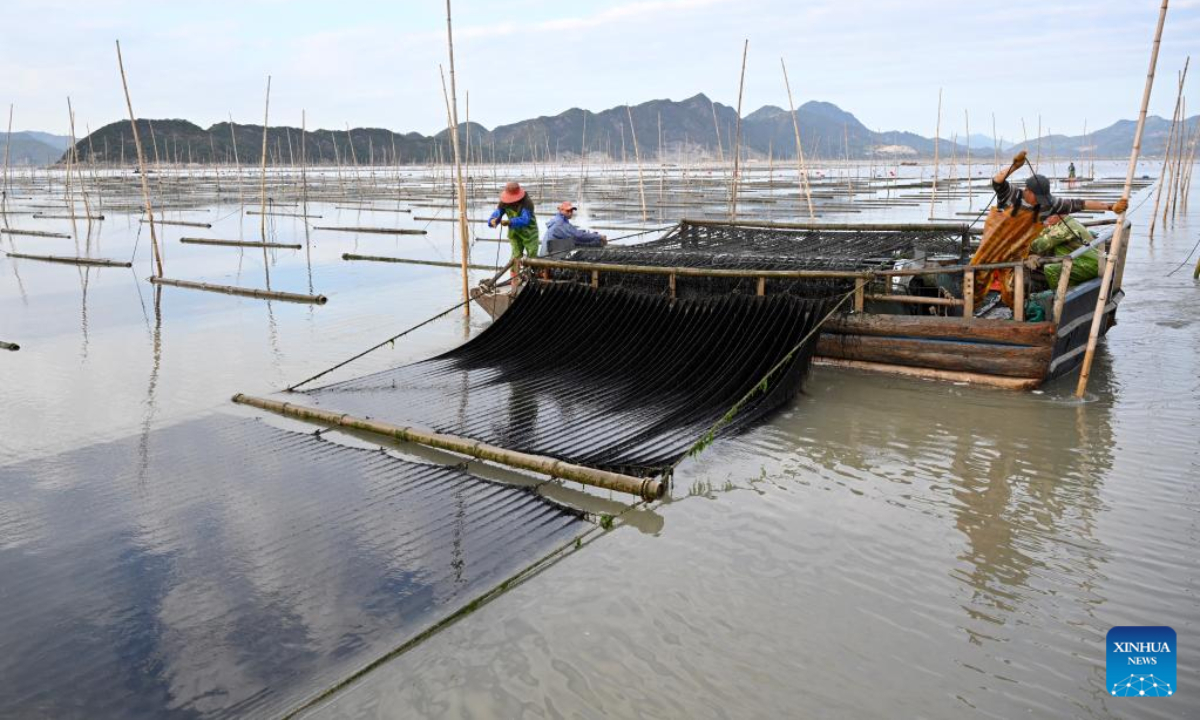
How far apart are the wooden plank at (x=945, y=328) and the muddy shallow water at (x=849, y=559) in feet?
1.64

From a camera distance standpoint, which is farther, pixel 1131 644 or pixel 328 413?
pixel 328 413

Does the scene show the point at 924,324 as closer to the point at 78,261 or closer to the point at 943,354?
the point at 943,354

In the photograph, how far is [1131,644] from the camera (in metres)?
3.88

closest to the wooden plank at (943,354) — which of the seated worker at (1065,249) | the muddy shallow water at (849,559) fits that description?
the muddy shallow water at (849,559)

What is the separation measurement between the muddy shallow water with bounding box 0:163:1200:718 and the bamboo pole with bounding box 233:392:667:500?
0.81 feet

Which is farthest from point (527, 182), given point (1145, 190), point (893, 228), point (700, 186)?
point (893, 228)

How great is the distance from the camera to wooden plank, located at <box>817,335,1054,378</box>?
7.77 m

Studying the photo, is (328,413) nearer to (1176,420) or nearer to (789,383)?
(789,383)

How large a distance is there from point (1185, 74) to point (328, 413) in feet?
70.9

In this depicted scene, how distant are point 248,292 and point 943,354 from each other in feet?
35.9

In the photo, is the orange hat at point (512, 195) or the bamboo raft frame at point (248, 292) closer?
the orange hat at point (512, 195)

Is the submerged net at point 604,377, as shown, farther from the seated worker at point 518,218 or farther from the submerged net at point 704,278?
the seated worker at point 518,218

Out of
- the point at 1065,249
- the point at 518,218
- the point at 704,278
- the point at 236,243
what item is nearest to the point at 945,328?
the point at 1065,249

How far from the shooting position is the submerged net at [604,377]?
6366mm
